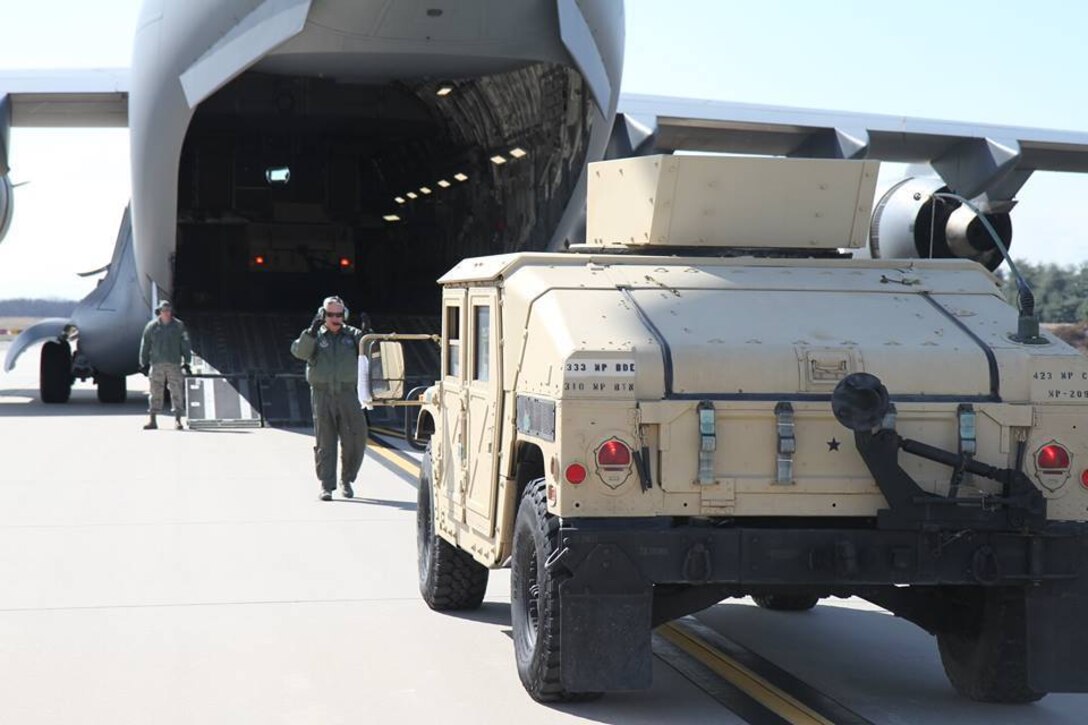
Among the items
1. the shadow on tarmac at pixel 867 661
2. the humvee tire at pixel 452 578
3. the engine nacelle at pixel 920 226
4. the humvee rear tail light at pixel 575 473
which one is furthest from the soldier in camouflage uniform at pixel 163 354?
the humvee rear tail light at pixel 575 473

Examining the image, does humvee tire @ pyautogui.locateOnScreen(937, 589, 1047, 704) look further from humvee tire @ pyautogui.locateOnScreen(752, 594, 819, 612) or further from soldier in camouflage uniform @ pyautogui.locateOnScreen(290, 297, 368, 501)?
soldier in camouflage uniform @ pyautogui.locateOnScreen(290, 297, 368, 501)

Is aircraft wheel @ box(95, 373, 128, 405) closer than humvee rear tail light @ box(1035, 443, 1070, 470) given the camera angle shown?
No

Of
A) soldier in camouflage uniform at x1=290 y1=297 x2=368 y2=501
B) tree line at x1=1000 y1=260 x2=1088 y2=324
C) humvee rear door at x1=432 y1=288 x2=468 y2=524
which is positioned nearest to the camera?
humvee rear door at x1=432 y1=288 x2=468 y2=524

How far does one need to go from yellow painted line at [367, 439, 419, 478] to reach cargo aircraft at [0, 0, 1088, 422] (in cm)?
328

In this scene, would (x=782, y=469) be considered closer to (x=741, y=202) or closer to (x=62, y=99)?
(x=741, y=202)

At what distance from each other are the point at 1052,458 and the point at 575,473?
1.85m

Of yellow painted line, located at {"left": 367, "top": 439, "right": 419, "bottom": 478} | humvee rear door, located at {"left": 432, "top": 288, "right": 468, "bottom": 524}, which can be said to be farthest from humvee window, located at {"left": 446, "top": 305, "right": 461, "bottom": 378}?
yellow painted line, located at {"left": 367, "top": 439, "right": 419, "bottom": 478}

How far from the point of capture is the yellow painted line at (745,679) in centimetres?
602

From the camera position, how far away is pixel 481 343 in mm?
7176

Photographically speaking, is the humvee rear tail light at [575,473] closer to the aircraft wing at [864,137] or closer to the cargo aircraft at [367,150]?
the cargo aircraft at [367,150]

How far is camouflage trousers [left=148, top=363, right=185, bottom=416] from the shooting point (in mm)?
20398

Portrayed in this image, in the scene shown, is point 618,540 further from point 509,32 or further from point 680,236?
point 509,32

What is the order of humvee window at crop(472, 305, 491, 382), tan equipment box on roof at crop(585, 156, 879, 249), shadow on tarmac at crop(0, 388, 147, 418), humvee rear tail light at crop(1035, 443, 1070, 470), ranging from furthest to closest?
shadow on tarmac at crop(0, 388, 147, 418) < tan equipment box on roof at crop(585, 156, 879, 249) < humvee window at crop(472, 305, 491, 382) < humvee rear tail light at crop(1035, 443, 1070, 470)

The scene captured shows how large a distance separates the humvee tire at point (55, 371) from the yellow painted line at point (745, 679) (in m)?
20.3
